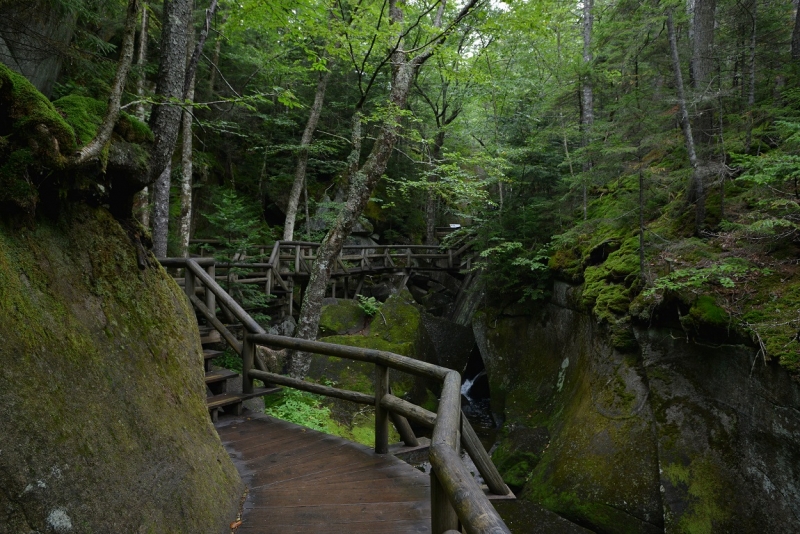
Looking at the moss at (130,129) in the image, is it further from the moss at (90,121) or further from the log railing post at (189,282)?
the log railing post at (189,282)

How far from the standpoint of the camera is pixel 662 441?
635 cm

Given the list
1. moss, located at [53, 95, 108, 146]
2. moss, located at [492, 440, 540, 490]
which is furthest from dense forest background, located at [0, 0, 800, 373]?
moss, located at [492, 440, 540, 490]

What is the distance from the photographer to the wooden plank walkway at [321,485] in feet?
10.0

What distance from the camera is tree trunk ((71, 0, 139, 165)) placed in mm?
2686

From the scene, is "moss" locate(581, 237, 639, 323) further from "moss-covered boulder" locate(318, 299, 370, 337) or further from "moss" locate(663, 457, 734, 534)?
"moss-covered boulder" locate(318, 299, 370, 337)

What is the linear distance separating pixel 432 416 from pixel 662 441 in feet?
15.6

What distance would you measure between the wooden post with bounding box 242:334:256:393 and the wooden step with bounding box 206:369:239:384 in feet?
0.62

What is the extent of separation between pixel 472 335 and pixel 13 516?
13031 millimetres

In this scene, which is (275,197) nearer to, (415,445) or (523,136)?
(523,136)

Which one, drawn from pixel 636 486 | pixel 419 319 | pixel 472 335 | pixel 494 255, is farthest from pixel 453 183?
pixel 636 486

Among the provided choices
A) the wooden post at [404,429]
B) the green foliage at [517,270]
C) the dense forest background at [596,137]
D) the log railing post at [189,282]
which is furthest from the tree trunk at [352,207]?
the green foliage at [517,270]

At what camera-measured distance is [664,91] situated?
34.5 feet

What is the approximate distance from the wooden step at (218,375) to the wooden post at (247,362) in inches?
7.5

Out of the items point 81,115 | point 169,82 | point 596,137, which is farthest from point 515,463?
point 81,115
